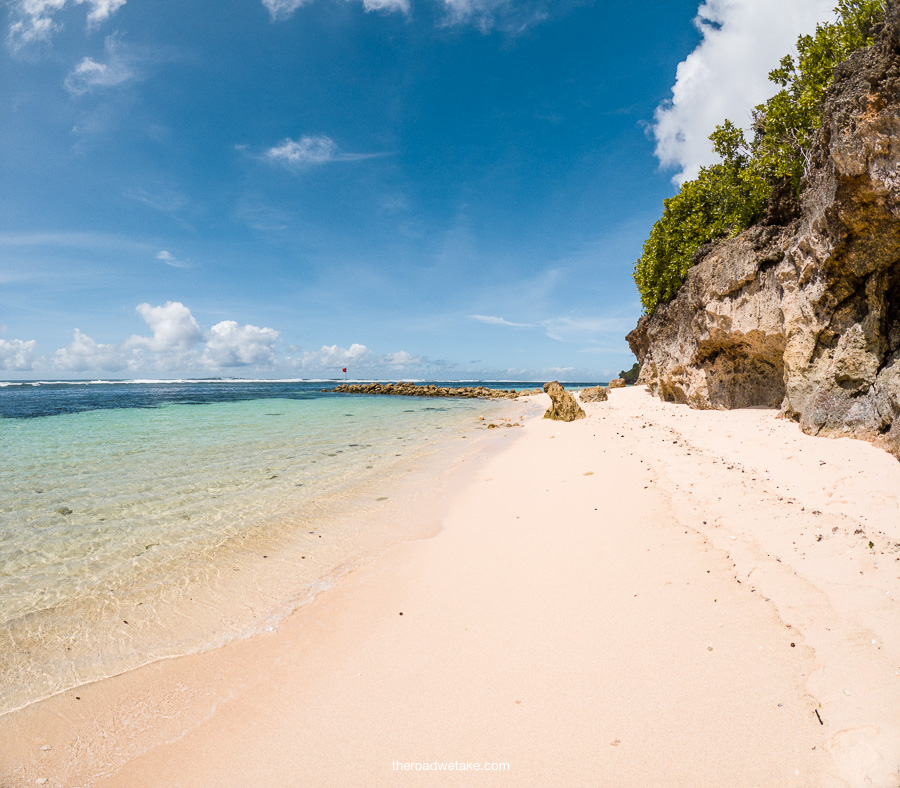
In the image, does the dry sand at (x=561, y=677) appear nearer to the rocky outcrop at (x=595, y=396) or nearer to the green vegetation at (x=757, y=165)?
the green vegetation at (x=757, y=165)

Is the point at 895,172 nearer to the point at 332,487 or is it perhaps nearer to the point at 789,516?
the point at 789,516

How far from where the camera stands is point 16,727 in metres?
3.09

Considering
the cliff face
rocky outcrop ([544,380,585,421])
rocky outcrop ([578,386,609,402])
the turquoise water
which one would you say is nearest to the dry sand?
the turquoise water

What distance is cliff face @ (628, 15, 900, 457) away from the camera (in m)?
7.62

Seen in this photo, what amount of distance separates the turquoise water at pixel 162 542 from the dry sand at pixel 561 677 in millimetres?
566

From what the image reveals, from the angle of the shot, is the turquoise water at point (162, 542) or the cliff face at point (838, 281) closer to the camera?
the turquoise water at point (162, 542)

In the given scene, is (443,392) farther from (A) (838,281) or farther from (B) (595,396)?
(A) (838,281)

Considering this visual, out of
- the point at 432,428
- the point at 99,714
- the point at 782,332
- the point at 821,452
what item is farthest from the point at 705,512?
the point at 432,428

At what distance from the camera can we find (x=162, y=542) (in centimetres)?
638

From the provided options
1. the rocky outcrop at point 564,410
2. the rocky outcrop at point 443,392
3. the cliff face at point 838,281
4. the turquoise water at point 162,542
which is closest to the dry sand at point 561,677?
the turquoise water at point 162,542

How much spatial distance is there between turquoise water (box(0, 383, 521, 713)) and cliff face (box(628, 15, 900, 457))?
10117 millimetres

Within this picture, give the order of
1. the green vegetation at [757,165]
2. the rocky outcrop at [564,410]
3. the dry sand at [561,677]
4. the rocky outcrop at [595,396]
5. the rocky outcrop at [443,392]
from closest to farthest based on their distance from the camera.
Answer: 1. the dry sand at [561,677]
2. the green vegetation at [757,165]
3. the rocky outcrop at [564,410]
4. the rocky outcrop at [595,396]
5. the rocky outcrop at [443,392]

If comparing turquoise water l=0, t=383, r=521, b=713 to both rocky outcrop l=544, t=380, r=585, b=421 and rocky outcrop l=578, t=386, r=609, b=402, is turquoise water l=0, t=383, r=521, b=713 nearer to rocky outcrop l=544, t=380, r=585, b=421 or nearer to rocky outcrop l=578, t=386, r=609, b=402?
rocky outcrop l=544, t=380, r=585, b=421

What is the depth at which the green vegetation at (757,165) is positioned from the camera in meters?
15.9
